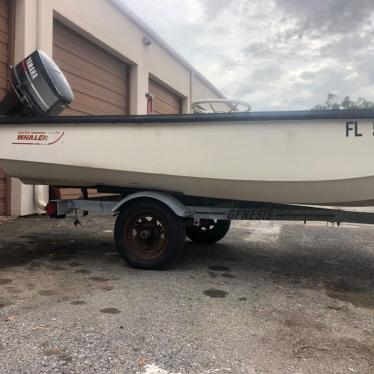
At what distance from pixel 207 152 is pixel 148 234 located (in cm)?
100

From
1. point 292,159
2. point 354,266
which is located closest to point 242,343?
point 292,159

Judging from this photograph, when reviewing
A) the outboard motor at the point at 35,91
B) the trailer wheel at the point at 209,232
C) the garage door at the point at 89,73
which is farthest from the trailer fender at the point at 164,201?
the garage door at the point at 89,73

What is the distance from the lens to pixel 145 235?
14.9ft

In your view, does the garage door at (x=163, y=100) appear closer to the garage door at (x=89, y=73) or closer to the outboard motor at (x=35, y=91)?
the garage door at (x=89, y=73)

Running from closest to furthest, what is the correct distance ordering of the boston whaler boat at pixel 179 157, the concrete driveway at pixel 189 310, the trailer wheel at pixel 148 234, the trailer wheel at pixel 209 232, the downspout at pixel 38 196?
1. the concrete driveway at pixel 189 310
2. the boston whaler boat at pixel 179 157
3. the trailer wheel at pixel 148 234
4. the trailer wheel at pixel 209 232
5. the downspout at pixel 38 196

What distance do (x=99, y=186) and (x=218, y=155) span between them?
151 centimetres

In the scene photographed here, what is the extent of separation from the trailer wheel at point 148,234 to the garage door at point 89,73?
15.4ft

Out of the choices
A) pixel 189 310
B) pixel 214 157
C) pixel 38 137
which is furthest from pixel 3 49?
pixel 189 310

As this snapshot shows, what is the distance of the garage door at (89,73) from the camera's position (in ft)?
28.8

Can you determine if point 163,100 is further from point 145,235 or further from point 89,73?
point 145,235

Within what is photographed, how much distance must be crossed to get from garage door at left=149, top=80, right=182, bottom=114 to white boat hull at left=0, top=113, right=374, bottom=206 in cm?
907

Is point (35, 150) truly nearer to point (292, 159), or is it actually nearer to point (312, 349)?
point (292, 159)

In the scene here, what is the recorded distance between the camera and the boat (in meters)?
3.99

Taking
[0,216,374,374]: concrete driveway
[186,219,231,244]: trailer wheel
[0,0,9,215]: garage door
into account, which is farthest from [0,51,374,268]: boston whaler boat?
[0,0,9,215]: garage door
